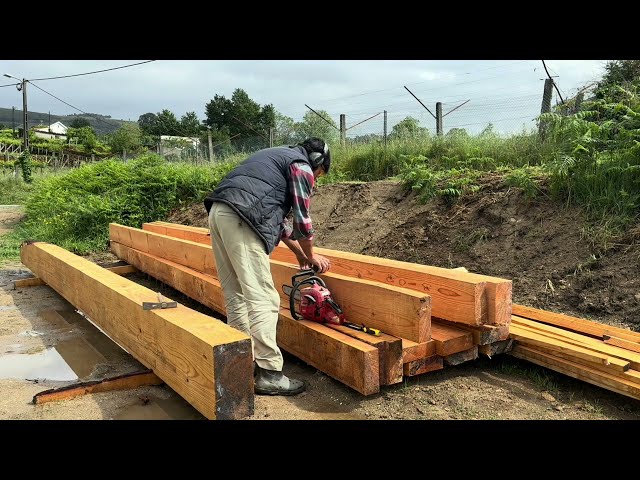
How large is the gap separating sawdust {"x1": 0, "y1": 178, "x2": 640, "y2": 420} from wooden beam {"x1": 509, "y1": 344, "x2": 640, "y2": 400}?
4.8 inches

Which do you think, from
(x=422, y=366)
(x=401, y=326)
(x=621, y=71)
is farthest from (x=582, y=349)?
(x=621, y=71)

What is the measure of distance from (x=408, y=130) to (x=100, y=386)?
31.9 ft

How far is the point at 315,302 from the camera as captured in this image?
3.70 meters

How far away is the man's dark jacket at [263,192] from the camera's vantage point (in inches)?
128

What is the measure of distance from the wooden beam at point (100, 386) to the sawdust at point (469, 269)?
6 cm

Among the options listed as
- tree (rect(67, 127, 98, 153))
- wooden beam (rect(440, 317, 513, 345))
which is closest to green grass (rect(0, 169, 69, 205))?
wooden beam (rect(440, 317, 513, 345))

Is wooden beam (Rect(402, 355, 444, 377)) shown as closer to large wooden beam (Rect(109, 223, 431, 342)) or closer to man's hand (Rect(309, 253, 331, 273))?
large wooden beam (Rect(109, 223, 431, 342))

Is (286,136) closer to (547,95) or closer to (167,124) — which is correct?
(547,95)

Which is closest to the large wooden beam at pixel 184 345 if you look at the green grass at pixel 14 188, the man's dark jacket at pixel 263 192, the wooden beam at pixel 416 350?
the man's dark jacket at pixel 263 192

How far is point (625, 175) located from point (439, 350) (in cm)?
325

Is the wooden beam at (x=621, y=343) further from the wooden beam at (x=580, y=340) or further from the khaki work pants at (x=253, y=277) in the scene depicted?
the khaki work pants at (x=253, y=277)

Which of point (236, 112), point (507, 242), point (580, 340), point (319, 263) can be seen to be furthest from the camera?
point (236, 112)

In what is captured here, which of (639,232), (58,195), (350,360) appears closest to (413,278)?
(350,360)

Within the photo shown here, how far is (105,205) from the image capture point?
10992 millimetres
